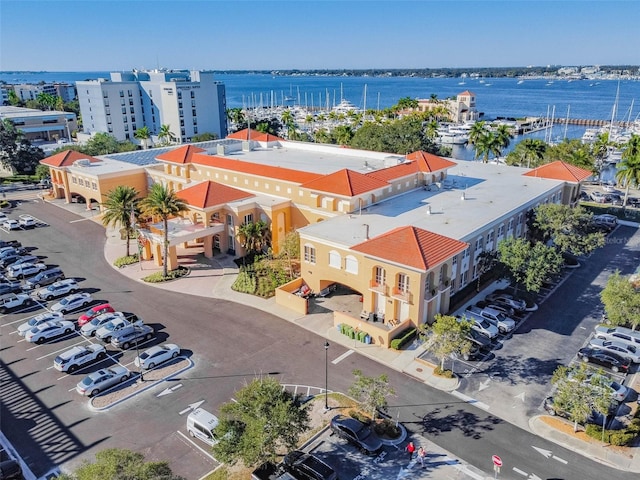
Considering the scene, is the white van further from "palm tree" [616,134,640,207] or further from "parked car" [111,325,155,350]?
"palm tree" [616,134,640,207]

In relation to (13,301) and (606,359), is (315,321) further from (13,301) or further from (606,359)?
(13,301)

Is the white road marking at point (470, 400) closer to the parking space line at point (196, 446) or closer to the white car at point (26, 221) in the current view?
the parking space line at point (196, 446)

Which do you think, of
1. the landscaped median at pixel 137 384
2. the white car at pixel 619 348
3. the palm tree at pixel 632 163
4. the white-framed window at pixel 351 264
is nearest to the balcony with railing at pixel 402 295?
the white-framed window at pixel 351 264

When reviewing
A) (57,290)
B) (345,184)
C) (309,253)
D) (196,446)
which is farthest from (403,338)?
(57,290)

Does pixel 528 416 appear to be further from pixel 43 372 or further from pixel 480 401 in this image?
pixel 43 372

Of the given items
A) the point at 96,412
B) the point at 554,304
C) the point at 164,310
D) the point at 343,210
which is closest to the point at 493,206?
the point at 554,304


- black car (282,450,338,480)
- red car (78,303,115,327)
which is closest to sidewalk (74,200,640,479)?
red car (78,303,115,327)
